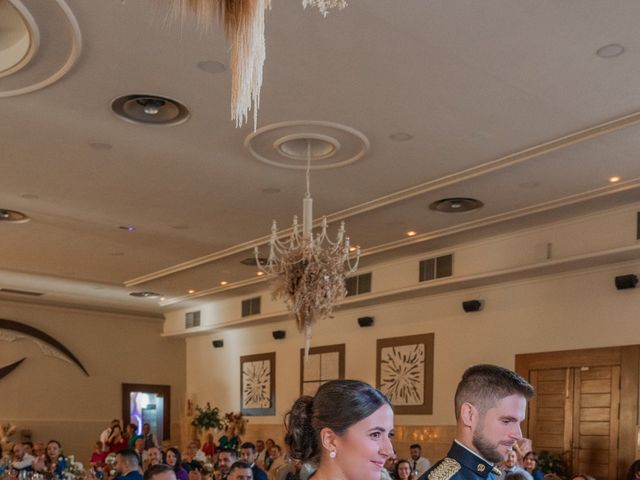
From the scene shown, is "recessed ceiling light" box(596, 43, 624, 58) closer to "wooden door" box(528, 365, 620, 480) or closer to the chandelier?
the chandelier

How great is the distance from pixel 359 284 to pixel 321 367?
6.72 feet

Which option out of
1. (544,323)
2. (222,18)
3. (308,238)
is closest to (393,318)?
(544,323)

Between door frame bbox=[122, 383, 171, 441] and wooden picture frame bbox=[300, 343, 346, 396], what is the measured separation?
5890 millimetres

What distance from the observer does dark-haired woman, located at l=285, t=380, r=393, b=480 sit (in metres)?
2.06

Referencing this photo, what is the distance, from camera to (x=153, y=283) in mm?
15641

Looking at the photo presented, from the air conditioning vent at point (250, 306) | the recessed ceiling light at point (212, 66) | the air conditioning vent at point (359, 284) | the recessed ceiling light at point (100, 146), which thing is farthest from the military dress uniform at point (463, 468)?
the air conditioning vent at point (250, 306)

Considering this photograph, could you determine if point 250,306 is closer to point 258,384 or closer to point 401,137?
point 258,384

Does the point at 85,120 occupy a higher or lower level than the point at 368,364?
higher

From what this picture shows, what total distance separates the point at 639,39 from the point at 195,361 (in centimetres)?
1515

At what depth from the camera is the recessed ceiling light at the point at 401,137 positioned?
7543mm

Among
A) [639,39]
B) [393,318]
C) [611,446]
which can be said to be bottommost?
[611,446]

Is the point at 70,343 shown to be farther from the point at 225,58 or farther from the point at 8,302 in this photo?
the point at 225,58

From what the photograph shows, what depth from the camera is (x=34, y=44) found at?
5.78 meters

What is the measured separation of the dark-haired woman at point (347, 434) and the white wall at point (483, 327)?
8.70 meters
